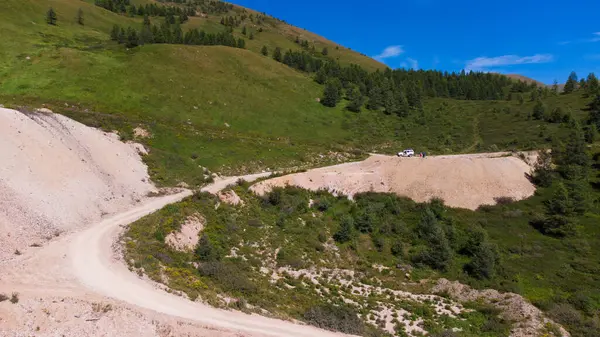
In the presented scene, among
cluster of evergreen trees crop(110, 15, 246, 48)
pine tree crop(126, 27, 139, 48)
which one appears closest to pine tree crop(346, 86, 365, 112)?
cluster of evergreen trees crop(110, 15, 246, 48)

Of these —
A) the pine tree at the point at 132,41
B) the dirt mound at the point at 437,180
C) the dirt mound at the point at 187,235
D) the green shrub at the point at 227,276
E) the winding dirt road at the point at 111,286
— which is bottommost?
the winding dirt road at the point at 111,286

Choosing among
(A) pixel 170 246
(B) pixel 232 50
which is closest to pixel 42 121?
(A) pixel 170 246

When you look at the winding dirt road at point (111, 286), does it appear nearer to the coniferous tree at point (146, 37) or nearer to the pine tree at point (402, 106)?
the pine tree at point (402, 106)

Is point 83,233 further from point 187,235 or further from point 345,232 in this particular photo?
point 345,232

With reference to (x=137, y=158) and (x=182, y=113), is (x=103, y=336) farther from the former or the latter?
(x=182, y=113)

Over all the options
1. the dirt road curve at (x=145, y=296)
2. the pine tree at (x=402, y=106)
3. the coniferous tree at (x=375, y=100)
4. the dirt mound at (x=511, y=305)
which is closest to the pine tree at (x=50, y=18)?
the coniferous tree at (x=375, y=100)
